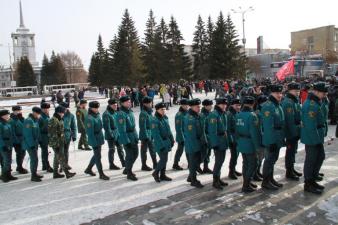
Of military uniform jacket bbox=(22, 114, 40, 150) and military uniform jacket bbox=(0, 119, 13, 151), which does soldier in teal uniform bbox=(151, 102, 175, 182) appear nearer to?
military uniform jacket bbox=(22, 114, 40, 150)

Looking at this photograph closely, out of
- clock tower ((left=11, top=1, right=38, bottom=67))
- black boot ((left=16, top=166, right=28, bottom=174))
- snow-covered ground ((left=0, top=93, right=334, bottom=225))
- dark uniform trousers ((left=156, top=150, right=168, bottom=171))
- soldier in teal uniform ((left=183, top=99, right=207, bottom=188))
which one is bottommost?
snow-covered ground ((left=0, top=93, right=334, bottom=225))

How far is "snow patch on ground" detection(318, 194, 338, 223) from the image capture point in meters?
6.10

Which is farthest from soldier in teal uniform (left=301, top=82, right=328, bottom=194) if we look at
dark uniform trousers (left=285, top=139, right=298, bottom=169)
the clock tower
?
the clock tower

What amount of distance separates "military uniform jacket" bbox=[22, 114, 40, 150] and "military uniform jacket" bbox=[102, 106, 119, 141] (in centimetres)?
171

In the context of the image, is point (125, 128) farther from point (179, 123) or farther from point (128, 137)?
point (179, 123)

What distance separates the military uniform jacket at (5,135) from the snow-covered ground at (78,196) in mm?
945

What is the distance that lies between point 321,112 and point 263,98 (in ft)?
5.34

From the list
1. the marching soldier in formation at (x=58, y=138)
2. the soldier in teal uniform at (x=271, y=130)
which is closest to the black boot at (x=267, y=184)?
the soldier in teal uniform at (x=271, y=130)

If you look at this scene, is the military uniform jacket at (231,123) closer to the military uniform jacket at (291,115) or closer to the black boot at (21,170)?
the military uniform jacket at (291,115)

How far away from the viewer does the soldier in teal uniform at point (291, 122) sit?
8016mm

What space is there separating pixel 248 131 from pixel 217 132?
2.25 feet

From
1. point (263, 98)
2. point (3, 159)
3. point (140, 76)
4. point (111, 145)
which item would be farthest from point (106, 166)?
point (140, 76)

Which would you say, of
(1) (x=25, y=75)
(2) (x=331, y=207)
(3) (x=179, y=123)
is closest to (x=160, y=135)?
(3) (x=179, y=123)

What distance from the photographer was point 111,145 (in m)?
10.2
